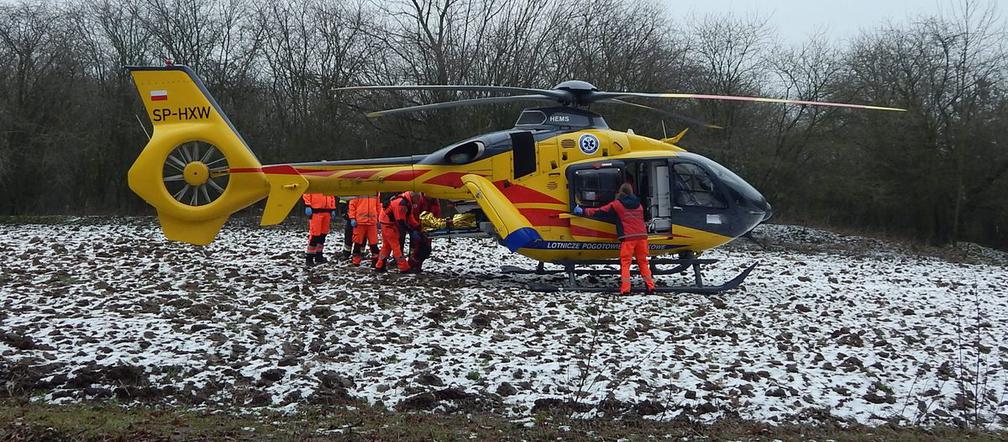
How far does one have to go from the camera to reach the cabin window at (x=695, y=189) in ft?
39.9

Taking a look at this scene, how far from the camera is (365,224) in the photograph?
1430cm

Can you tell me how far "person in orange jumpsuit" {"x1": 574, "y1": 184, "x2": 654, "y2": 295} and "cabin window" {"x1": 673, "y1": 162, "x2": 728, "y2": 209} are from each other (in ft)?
2.65

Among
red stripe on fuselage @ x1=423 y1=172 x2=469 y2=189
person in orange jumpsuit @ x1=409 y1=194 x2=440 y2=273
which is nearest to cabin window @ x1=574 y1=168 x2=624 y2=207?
red stripe on fuselage @ x1=423 y1=172 x2=469 y2=189

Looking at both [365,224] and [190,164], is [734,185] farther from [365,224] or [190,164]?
[190,164]

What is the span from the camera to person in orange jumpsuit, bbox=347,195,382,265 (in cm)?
1422

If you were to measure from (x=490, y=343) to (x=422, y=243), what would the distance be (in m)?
5.18

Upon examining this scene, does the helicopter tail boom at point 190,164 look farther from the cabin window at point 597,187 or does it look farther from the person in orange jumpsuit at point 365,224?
the cabin window at point 597,187

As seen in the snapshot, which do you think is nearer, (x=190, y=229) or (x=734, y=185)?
(x=190, y=229)

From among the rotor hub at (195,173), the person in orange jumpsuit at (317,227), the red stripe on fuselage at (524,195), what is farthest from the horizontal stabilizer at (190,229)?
the red stripe on fuselage at (524,195)

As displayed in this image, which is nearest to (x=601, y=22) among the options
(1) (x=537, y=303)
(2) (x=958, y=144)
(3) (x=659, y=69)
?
(3) (x=659, y=69)

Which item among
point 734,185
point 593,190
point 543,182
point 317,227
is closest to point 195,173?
point 317,227

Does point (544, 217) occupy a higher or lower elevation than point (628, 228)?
higher

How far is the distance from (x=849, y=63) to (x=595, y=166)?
84.0 feet

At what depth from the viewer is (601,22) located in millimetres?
29156
